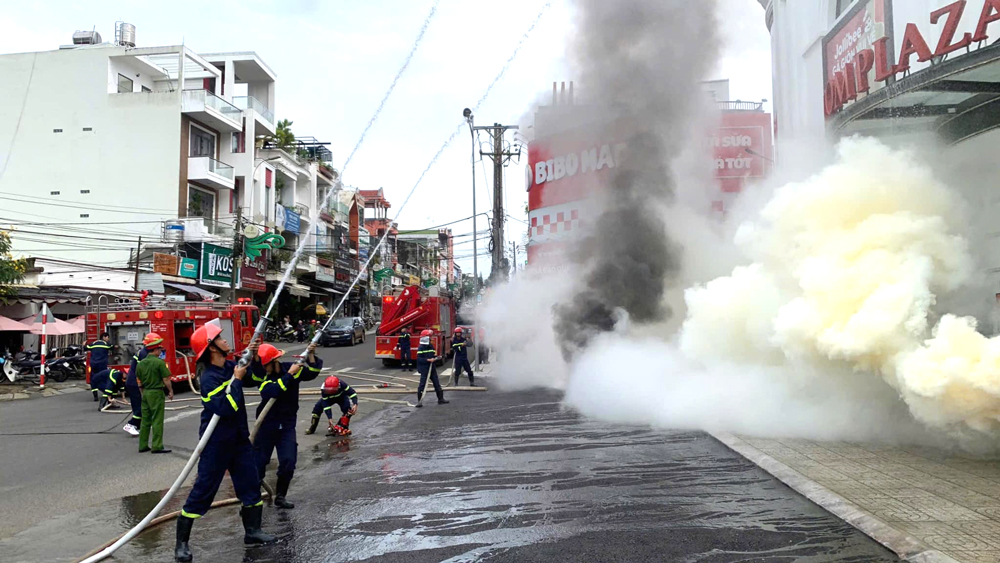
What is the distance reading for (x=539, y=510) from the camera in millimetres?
5371

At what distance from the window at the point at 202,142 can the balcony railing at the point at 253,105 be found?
2338 millimetres

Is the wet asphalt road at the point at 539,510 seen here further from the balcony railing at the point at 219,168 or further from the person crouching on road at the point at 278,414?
the balcony railing at the point at 219,168

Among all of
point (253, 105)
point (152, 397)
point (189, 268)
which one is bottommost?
point (152, 397)

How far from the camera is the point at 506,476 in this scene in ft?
21.5

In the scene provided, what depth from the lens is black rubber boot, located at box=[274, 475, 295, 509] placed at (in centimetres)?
586

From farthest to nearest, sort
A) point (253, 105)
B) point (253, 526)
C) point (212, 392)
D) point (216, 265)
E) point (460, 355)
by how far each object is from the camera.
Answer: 1. point (253, 105)
2. point (216, 265)
3. point (460, 355)
4. point (253, 526)
5. point (212, 392)

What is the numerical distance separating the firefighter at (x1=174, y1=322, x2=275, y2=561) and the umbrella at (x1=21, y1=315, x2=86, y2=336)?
15182 mm

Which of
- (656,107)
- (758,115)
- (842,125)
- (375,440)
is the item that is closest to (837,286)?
(842,125)

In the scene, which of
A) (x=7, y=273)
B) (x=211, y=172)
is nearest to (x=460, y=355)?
(x=7, y=273)

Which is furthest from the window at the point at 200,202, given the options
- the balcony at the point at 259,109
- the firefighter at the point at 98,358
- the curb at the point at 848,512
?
the curb at the point at 848,512

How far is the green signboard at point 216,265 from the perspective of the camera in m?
27.1

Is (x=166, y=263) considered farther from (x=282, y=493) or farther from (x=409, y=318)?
(x=282, y=493)

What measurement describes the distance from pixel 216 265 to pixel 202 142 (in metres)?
5.85

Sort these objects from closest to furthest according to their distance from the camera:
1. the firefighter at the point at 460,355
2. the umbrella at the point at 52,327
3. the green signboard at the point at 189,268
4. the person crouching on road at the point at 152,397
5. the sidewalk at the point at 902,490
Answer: the sidewalk at the point at 902,490 → the person crouching on road at the point at 152,397 → the firefighter at the point at 460,355 → the umbrella at the point at 52,327 → the green signboard at the point at 189,268
